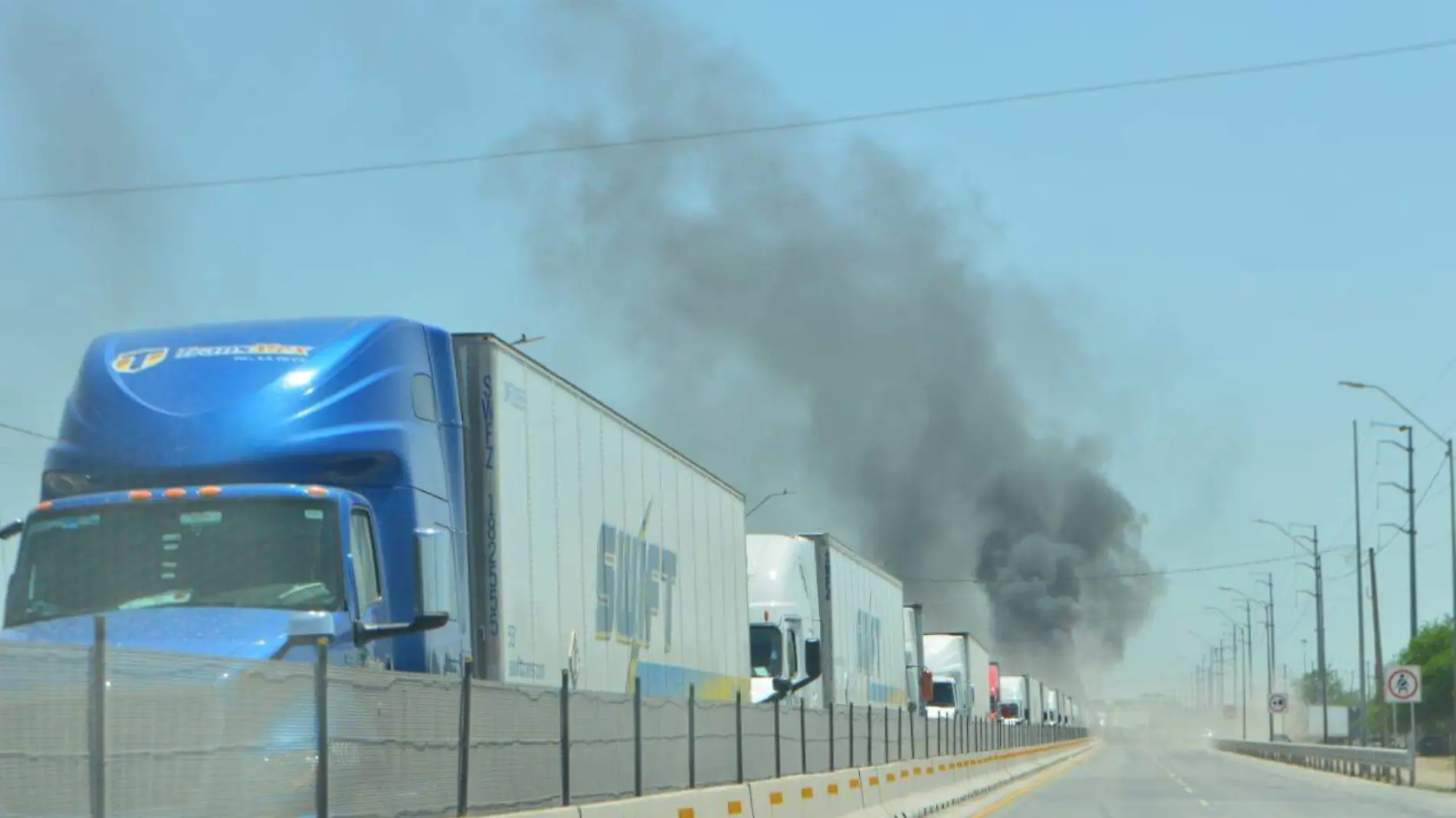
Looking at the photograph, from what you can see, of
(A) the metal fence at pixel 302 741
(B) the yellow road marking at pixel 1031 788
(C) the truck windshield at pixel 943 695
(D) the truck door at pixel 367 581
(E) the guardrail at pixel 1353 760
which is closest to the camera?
(A) the metal fence at pixel 302 741

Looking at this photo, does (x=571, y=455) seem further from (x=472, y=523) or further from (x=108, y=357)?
(x=108, y=357)

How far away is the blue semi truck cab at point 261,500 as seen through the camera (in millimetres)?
12938

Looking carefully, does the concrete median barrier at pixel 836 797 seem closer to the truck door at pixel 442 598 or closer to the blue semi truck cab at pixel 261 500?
the truck door at pixel 442 598

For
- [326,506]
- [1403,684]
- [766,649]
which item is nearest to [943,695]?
[1403,684]

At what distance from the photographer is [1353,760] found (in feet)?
193

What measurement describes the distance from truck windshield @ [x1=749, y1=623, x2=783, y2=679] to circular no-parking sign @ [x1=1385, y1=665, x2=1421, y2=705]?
26.5 m

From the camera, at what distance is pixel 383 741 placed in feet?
36.7

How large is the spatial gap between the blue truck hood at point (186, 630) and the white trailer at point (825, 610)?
14207mm

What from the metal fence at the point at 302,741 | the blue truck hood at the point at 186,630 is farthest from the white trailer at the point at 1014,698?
the blue truck hood at the point at 186,630

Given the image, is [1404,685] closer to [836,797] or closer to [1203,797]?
[1203,797]

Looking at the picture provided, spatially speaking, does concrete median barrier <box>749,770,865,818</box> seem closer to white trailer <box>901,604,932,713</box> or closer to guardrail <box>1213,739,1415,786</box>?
white trailer <box>901,604,932,713</box>

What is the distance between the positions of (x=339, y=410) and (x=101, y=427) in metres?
1.66

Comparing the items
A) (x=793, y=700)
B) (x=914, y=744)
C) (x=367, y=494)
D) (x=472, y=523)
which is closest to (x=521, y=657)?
(x=472, y=523)

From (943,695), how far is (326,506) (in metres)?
44.6
